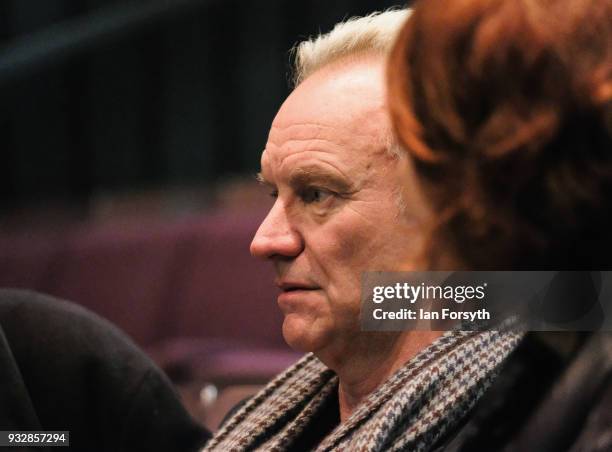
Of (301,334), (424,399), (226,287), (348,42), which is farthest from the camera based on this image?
(226,287)

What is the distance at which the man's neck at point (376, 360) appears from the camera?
1072 millimetres

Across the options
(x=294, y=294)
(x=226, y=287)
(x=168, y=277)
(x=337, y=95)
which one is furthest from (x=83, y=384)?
(x=168, y=277)

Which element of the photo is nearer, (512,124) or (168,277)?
(512,124)

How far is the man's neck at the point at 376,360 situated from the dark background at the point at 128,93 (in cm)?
173

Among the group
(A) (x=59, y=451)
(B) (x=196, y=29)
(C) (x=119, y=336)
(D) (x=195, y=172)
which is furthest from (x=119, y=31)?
(A) (x=59, y=451)

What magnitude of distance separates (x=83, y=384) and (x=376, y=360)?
16.5 inches

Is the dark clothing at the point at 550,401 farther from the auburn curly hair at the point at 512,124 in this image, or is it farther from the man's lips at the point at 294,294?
the man's lips at the point at 294,294

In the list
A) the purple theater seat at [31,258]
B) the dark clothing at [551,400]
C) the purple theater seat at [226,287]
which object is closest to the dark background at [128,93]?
the purple theater seat at [31,258]

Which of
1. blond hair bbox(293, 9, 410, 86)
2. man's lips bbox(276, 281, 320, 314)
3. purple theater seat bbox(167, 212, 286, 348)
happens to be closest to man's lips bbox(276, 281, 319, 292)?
man's lips bbox(276, 281, 320, 314)

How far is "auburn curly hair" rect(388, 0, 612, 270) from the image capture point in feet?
→ 1.90

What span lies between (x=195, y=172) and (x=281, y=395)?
174 centimetres

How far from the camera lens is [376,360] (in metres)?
1.09

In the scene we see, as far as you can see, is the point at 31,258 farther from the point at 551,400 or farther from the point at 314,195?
the point at 551,400

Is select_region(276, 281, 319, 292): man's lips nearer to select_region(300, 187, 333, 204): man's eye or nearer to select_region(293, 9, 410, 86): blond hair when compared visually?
select_region(300, 187, 333, 204): man's eye
